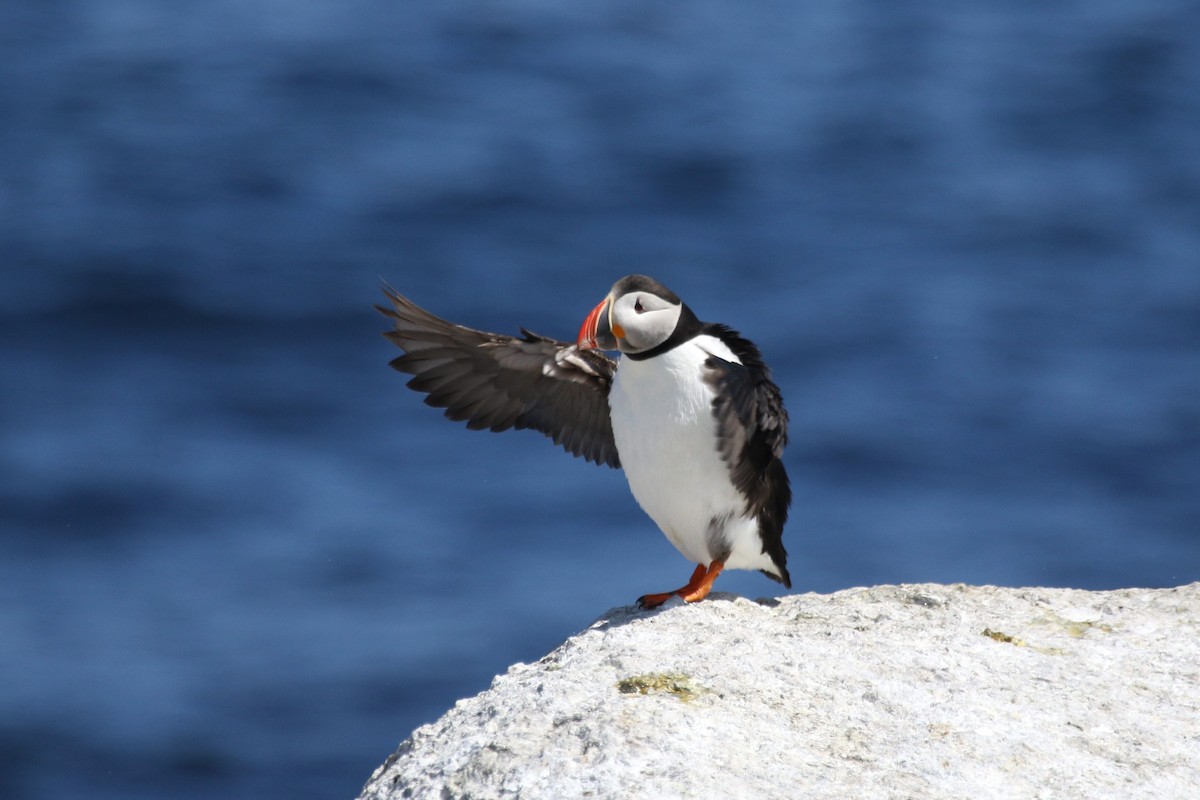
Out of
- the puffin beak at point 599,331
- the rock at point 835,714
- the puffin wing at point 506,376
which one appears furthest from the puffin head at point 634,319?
the rock at point 835,714

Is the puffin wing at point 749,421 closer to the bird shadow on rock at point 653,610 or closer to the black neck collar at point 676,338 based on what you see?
the black neck collar at point 676,338

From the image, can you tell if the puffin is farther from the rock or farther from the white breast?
the rock

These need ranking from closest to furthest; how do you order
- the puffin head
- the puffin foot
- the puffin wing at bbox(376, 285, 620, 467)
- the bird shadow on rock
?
the bird shadow on rock → the puffin foot → the puffin head → the puffin wing at bbox(376, 285, 620, 467)

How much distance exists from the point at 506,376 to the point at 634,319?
4.07 feet

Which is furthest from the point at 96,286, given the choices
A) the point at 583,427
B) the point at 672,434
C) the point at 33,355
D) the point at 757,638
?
the point at 757,638

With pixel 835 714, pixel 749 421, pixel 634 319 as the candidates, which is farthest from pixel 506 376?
pixel 835 714

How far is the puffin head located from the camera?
6.60 m

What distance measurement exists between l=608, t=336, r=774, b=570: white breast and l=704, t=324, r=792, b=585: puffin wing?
44 mm

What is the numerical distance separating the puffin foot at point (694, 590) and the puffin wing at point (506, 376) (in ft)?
3.70

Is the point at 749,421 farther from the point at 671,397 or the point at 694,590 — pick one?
the point at 694,590

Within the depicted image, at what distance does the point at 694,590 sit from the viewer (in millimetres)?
6594

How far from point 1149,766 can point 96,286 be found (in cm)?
1714

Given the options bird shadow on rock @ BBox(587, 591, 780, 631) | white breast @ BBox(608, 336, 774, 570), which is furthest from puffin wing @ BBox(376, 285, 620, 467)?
bird shadow on rock @ BBox(587, 591, 780, 631)

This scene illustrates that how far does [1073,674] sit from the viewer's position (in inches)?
211
